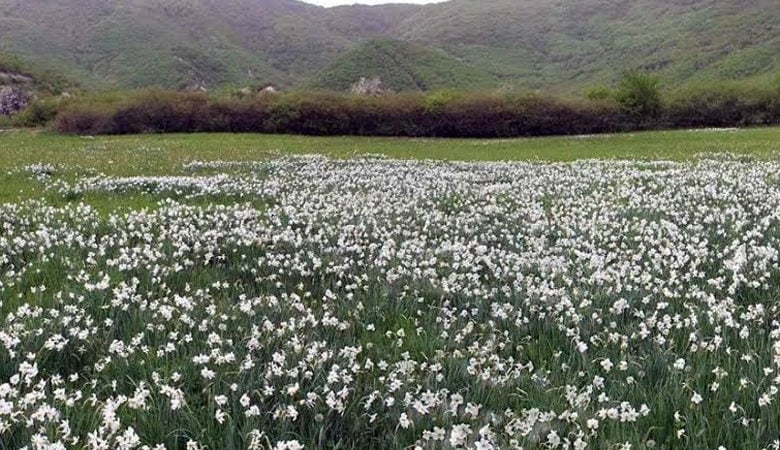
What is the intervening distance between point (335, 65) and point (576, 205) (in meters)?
174

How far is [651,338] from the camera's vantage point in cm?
510

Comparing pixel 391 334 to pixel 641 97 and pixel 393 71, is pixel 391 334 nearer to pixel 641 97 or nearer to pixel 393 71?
pixel 641 97

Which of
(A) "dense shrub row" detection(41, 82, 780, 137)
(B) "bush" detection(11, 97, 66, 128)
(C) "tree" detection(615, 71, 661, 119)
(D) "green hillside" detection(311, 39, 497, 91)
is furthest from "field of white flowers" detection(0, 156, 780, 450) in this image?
(D) "green hillside" detection(311, 39, 497, 91)

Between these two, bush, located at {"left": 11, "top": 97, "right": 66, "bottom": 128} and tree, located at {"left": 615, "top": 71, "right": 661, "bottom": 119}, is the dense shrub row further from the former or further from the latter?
bush, located at {"left": 11, "top": 97, "right": 66, "bottom": 128}

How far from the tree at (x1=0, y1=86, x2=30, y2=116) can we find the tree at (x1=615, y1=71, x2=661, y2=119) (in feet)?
334

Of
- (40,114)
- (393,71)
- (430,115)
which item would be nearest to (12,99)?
(40,114)

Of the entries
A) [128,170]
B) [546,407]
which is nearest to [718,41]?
[128,170]

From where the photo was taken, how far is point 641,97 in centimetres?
6481

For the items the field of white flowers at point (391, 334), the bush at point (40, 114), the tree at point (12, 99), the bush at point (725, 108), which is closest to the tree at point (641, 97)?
the bush at point (725, 108)

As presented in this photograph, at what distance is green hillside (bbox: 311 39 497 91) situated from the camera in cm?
A: 17275

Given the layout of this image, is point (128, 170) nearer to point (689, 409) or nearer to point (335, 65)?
point (689, 409)

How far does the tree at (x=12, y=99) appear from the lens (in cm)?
11606

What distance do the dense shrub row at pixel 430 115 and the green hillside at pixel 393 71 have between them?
106 m

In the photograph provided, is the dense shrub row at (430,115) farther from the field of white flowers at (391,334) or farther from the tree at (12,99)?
the tree at (12,99)
